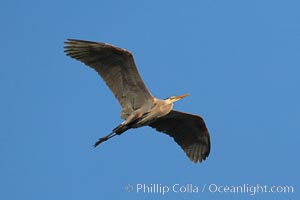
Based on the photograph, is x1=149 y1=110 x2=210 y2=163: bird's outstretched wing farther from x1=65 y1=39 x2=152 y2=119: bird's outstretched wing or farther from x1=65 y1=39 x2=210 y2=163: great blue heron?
x1=65 y1=39 x2=152 y2=119: bird's outstretched wing

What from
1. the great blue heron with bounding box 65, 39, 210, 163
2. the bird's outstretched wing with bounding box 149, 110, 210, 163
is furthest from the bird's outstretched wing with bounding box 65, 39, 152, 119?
the bird's outstretched wing with bounding box 149, 110, 210, 163

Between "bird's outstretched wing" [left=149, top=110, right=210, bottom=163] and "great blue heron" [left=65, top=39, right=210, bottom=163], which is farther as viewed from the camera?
"bird's outstretched wing" [left=149, top=110, right=210, bottom=163]

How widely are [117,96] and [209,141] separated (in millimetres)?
3344

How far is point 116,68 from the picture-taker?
17.5m

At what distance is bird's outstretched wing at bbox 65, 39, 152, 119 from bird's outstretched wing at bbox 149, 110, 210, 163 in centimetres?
166

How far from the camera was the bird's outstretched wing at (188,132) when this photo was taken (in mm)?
19234

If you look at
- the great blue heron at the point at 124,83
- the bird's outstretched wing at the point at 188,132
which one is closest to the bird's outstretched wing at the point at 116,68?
the great blue heron at the point at 124,83

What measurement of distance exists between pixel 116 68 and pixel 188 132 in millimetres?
3421

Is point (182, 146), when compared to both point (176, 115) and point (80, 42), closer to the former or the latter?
point (176, 115)

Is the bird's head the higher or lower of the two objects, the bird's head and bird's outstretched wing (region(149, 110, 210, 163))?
the higher

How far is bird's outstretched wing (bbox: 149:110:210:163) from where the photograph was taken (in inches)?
757

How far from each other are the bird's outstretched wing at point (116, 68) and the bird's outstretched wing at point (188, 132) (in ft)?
5.45

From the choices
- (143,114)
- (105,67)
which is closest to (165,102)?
(143,114)

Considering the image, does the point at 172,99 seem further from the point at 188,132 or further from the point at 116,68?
the point at 116,68
